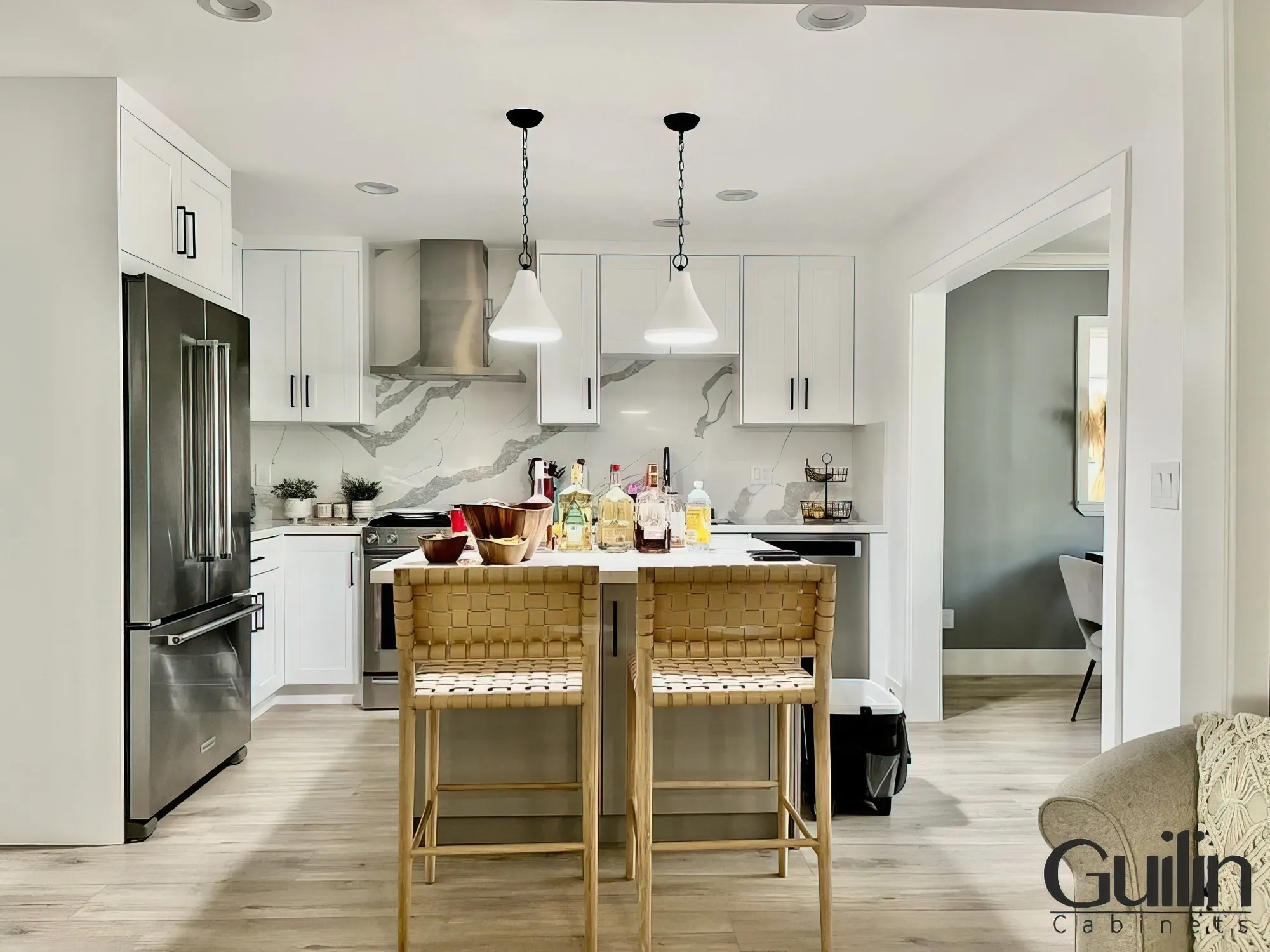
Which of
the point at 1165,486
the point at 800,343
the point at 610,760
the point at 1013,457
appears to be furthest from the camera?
the point at 1013,457

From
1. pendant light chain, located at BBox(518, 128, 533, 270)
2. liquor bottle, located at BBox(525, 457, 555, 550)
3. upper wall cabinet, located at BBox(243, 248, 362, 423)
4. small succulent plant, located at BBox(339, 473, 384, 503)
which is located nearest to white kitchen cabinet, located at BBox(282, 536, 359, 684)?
small succulent plant, located at BBox(339, 473, 384, 503)

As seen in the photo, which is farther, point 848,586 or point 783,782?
point 848,586

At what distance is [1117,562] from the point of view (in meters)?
2.57

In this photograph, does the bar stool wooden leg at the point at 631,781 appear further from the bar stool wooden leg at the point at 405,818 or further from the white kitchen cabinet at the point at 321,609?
the white kitchen cabinet at the point at 321,609

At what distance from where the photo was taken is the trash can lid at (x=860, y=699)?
3004 millimetres

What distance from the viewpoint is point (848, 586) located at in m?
4.58

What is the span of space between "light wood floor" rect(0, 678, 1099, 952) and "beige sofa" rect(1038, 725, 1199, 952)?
33.3 inches

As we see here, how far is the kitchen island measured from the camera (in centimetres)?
267

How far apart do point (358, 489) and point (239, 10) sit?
296cm

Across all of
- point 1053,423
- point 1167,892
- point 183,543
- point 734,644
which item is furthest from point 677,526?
point 1053,423

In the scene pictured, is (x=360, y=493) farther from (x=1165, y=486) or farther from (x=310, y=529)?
(x=1165, y=486)

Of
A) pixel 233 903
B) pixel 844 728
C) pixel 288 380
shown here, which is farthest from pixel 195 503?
pixel 844 728

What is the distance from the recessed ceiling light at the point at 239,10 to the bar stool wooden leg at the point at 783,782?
2398 mm

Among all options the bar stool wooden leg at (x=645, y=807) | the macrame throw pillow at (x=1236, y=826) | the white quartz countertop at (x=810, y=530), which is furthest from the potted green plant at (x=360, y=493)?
the macrame throw pillow at (x=1236, y=826)
